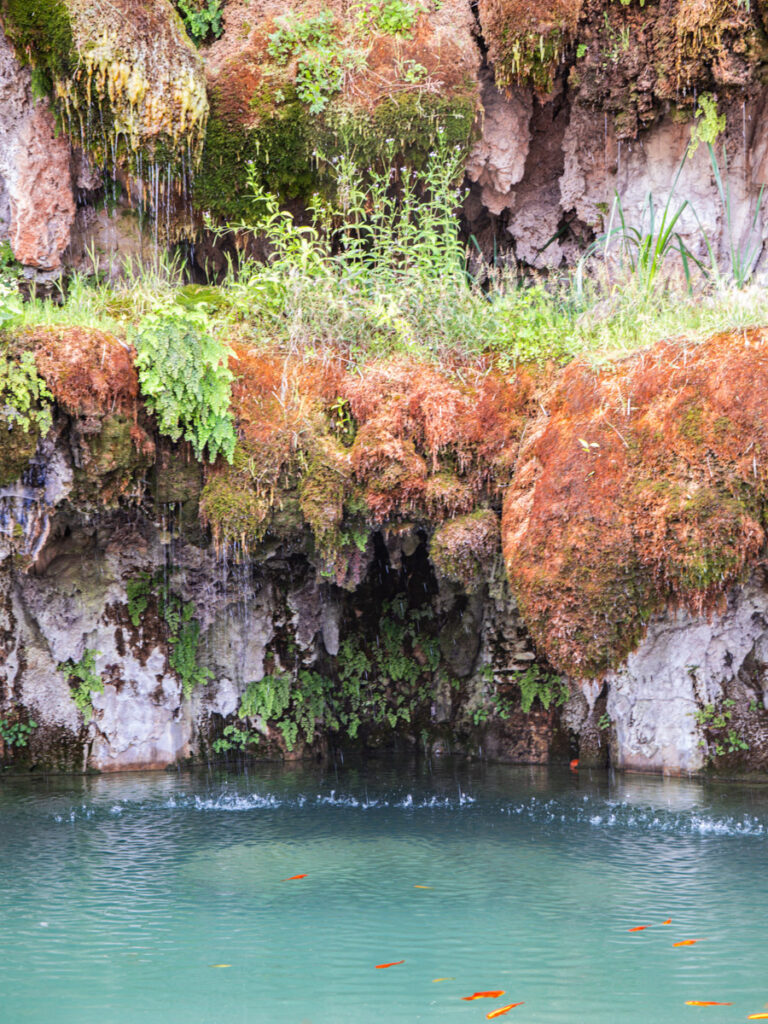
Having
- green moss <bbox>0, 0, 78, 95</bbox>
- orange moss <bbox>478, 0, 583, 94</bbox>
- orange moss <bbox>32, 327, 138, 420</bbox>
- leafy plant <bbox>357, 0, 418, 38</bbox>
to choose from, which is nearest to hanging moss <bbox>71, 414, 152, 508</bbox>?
orange moss <bbox>32, 327, 138, 420</bbox>

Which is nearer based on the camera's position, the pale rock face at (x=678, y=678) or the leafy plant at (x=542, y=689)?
the pale rock face at (x=678, y=678)

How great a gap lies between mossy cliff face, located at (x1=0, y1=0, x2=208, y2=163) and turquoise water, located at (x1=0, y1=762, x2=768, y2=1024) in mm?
6559

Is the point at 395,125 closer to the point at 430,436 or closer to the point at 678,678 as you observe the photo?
the point at 430,436

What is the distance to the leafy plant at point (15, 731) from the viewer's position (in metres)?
9.79

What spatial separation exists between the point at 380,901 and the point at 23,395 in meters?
4.55

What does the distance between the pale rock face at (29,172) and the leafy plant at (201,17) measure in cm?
190

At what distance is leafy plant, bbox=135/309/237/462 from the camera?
7.68 metres

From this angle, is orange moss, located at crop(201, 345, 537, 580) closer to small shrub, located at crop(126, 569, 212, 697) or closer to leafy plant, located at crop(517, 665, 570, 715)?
small shrub, located at crop(126, 569, 212, 697)

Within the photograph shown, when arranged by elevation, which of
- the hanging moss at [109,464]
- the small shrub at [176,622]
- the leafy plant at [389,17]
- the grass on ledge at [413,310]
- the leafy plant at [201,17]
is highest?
the leafy plant at [201,17]

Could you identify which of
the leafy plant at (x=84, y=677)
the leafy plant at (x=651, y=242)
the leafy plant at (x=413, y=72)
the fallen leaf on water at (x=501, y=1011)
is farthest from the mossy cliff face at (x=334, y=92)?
the fallen leaf on water at (x=501, y=1011)

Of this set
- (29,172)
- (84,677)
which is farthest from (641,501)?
(29,172)

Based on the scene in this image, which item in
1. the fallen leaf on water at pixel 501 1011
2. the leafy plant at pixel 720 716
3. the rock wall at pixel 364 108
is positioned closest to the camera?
the fallen leaf on water at pixel 501 1011

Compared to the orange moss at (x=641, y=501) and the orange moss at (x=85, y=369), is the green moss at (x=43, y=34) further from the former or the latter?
the orange moss at (x=641, y=501)

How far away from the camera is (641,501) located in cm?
700
